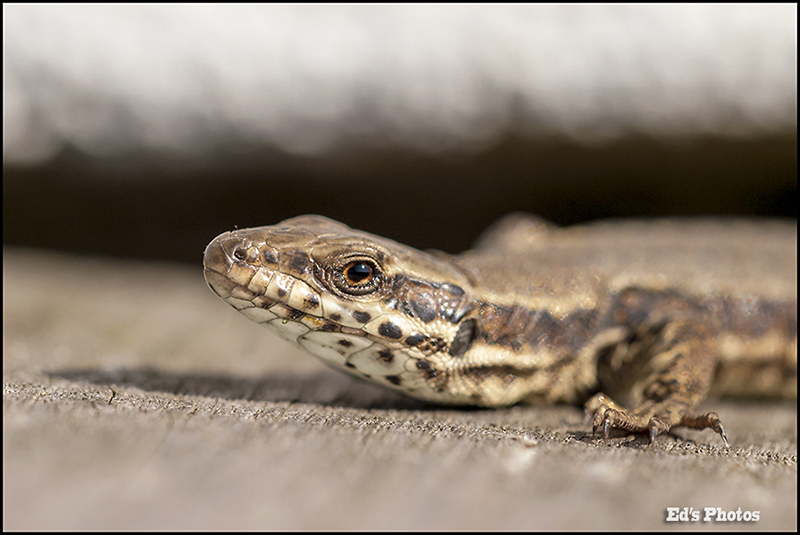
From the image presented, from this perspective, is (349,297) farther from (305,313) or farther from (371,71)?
(371,71)

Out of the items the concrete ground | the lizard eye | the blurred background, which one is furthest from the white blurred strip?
the concrete ground

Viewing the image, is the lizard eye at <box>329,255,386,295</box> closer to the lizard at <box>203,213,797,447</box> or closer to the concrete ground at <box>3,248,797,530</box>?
the lizard at <box>203,213,797,447</box>

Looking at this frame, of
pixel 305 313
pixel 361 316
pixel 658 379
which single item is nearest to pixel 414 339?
pixel 361 316

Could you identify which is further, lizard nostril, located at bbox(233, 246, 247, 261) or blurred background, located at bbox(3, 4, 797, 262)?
blurred background, located at bbox(3, 4, 797, 262)

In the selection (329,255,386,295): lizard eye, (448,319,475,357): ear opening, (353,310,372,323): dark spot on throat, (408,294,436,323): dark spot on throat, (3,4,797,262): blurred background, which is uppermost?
(3,4,797,262): blurred background

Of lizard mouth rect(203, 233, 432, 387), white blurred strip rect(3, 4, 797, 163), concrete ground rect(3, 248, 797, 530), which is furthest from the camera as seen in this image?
white blurred strip rect(3, 4, 797, 163)

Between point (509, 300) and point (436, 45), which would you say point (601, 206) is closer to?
point (436, 45)

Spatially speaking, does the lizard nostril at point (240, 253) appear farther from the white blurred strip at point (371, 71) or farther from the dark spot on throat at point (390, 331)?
the white blurred strip at point (371, 71)
